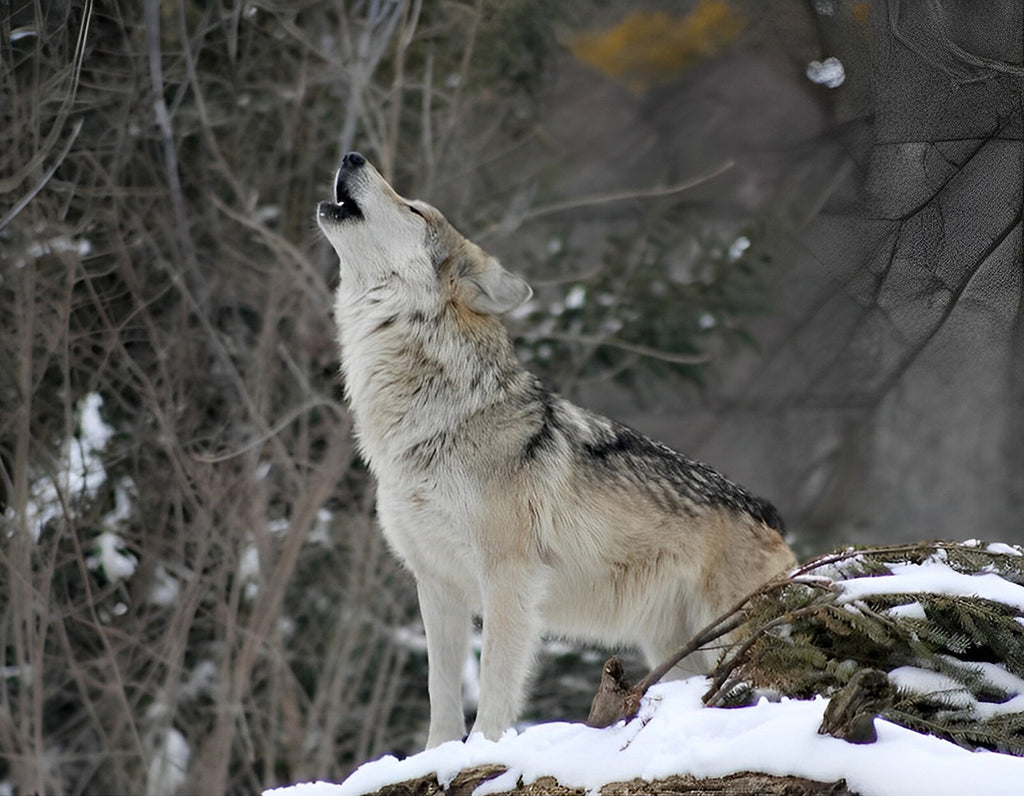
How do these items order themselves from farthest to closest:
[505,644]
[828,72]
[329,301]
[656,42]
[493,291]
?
[329,301] < [656,42] < [493,291] < [505,644] < [828,72]

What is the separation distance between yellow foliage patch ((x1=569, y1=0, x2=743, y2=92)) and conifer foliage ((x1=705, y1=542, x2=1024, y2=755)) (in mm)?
3258

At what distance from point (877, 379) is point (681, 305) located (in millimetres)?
8044

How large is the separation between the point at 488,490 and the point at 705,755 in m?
2.18

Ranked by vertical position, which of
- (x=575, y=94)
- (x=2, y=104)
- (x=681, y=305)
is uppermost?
(x=575, y=94)

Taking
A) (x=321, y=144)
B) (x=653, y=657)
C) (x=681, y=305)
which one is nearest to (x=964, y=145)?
(x=653, y=657)

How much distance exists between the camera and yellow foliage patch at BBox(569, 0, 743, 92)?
21.6 feet

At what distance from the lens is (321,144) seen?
37.4ft

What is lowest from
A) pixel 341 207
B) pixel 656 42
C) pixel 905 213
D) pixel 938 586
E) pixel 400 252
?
pixel 938 586

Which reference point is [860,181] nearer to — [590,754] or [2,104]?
[590,754]

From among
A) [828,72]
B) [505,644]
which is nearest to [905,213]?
[828,72]

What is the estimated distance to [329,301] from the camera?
999cm

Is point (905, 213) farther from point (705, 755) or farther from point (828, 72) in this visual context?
point (705, 755)

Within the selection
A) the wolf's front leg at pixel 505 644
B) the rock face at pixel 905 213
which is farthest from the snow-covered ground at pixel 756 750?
the wolf's front leg at pixel 505 644

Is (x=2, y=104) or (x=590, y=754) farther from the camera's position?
(x=2, y=104)
